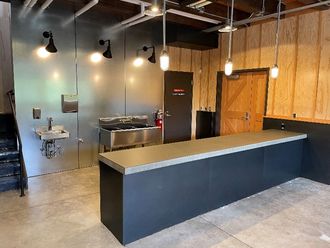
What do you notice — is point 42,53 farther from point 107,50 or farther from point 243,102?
point 243,102

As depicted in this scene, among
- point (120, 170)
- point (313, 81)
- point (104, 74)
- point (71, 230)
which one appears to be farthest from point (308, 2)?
point (71, 230)

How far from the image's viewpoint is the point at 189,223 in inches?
113

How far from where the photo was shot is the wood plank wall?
14.0 feet

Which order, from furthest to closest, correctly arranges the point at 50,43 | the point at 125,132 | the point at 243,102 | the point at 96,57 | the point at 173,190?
the point at 243,102
the point at 96,57
the point at 125,132
the point at 50,43
the point at 173,190

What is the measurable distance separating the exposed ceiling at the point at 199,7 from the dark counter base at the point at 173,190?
236 centimetres

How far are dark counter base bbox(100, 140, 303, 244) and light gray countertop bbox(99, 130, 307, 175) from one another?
94mm

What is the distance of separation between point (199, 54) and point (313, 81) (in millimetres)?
2785

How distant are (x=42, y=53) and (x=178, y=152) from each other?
118 inches

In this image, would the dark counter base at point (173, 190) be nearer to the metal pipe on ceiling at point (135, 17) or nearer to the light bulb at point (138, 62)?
the metal pipe on ceiling at point (135, 17)

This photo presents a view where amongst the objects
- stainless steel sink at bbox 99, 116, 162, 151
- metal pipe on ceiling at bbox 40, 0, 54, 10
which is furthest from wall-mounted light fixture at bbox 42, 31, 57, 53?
stainless steel sink at bbox 99, 116, 162, 151

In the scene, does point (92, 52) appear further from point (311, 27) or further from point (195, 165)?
point (311, 27)

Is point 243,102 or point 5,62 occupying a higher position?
point 5,62

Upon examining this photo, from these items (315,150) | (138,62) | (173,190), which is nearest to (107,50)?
(138,62)

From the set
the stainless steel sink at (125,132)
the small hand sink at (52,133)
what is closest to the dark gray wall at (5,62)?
the small hand sink at (52,133)
